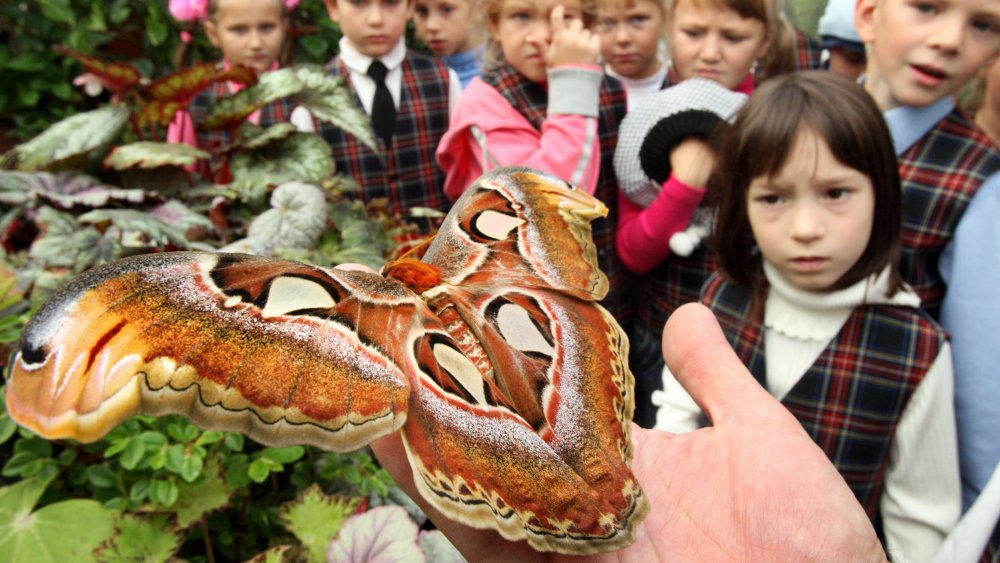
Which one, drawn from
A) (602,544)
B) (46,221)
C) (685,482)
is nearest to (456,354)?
(602,544)

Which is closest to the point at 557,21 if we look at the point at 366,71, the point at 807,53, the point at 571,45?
the point at 571,45

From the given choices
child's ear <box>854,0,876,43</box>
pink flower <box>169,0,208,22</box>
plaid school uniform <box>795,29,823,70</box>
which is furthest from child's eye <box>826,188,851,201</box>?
pink flower <box>169,0,208,22</box>

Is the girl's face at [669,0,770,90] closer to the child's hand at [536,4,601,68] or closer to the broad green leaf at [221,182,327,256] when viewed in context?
the child's hand at [536,4,601,68]

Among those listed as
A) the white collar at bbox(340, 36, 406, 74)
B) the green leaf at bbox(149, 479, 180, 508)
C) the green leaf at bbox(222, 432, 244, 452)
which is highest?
the white collar at bbox(340, 36, 406, 74)

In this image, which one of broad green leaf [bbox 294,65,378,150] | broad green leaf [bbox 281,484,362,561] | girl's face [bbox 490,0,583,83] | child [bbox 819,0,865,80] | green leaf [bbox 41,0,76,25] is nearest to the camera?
broad green leaf [bbox 281,484,362,561]

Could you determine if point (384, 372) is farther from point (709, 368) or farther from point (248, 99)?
point (248, 99)

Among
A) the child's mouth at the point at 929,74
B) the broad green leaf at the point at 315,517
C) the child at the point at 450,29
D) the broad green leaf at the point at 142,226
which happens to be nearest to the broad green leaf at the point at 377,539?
the broad green leaf at the point at 315,517

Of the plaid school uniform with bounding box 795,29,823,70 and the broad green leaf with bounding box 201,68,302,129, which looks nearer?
the broad green leaf with bounding box 201,68,302,129
